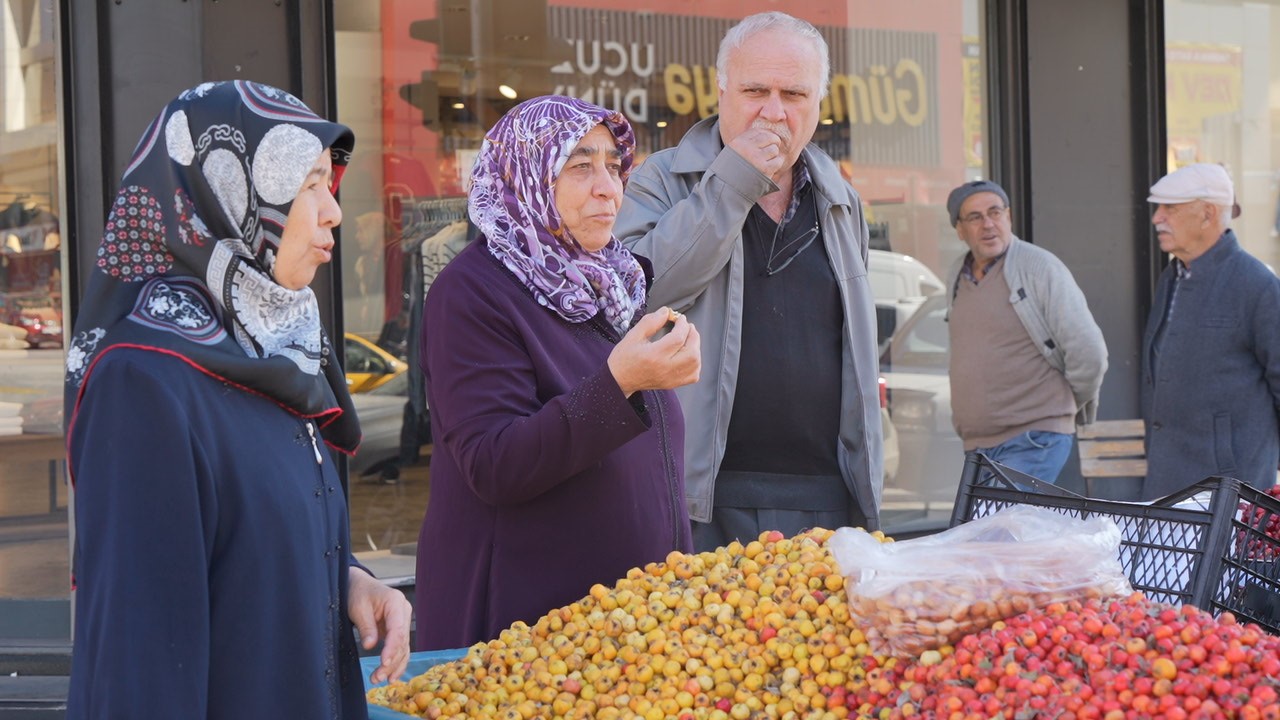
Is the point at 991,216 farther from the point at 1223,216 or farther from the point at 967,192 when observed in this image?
the point at 1223,216

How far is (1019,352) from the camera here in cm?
571

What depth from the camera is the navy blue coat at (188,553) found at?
1683mm

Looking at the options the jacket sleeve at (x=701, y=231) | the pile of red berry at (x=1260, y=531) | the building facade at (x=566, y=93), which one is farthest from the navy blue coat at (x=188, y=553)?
the building facade at (x=566, y=93)

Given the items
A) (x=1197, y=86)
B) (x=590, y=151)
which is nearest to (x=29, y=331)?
(x=590, y=151)

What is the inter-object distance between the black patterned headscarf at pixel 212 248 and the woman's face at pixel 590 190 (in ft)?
2.13

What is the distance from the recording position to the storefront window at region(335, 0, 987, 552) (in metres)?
6.27

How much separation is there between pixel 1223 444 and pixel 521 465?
364 centimetres

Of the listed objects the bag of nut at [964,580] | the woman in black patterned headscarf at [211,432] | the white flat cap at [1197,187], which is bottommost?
the bag of nut at [964,580]

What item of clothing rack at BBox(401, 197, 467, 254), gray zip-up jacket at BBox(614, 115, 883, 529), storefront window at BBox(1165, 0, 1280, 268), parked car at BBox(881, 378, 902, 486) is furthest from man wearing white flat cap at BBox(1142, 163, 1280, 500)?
clothing rack at BBox(401, 197, 467, 254)

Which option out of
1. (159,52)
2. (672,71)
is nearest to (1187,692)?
(159,52)

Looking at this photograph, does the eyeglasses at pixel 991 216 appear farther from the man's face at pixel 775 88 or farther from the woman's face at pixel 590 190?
the woman's face at pixel 590 190

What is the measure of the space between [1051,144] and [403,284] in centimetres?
307

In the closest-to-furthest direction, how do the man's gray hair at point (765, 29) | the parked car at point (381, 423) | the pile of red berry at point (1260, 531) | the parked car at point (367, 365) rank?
the pile of red berry at point (1260, 531) < the man's gray hair at point (765, 29) < the parked car at point (367, 365) < the parked car at point (381, 423)

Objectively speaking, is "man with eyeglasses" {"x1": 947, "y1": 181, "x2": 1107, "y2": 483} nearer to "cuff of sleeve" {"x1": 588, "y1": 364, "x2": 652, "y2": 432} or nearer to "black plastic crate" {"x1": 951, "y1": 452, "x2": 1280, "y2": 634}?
"black plastic crate" {"x1": 951, "y1": 452, "x2": 1280, "y2": 634}
